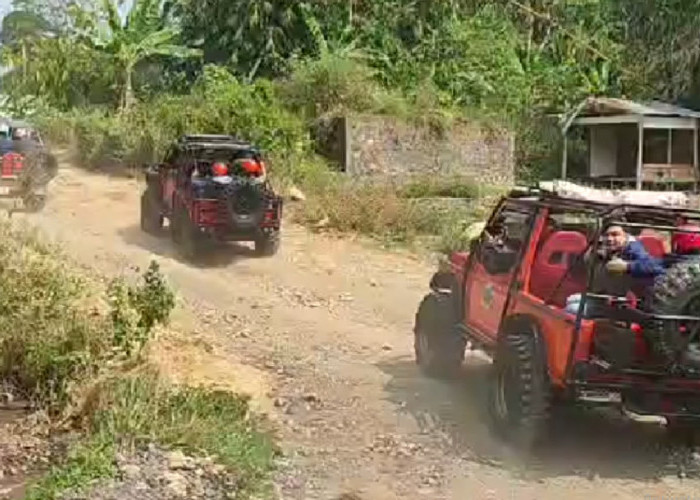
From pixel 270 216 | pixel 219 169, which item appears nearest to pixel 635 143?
pixel 270 216

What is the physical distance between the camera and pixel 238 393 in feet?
29.9

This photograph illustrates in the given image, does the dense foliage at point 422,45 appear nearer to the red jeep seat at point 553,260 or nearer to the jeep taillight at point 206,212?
the jeep taillight at point 206,212

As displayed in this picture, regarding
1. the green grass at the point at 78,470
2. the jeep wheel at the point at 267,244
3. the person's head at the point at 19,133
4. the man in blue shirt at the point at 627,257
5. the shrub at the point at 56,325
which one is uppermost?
the man in blue shirt at the point at 627,257

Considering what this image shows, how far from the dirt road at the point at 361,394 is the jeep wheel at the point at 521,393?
16cm

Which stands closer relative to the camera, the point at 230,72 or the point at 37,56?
the point at 230,72

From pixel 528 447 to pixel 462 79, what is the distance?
2249 cm

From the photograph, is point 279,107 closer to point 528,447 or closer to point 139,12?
point 139,12

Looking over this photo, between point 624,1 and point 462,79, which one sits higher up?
point 624,1

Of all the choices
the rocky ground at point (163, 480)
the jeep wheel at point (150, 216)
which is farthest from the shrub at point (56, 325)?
the jeep wheel at point (150, 216)

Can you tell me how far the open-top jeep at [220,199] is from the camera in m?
17.2

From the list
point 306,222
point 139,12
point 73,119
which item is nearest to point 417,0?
point 139,12

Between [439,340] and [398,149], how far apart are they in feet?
52.6

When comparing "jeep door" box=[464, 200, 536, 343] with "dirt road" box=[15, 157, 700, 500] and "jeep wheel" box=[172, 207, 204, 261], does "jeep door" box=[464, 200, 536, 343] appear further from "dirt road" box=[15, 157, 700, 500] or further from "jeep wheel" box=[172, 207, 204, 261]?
"jeep wheel" box=[172, 207, 204, 261]

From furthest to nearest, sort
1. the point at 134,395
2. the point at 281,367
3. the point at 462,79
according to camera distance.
A: the point at 462,79
the point at 281,367
the point at 134,395
